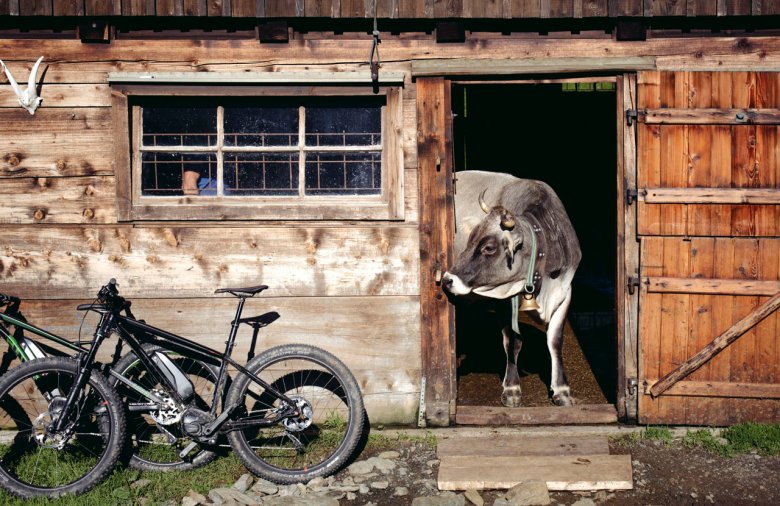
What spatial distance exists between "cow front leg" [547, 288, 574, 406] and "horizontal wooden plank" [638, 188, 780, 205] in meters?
1.62

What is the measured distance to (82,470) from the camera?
5.67 m

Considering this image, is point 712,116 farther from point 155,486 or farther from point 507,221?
point 155,486

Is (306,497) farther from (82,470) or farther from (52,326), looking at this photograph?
(52,326)

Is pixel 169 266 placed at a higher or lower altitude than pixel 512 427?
higher

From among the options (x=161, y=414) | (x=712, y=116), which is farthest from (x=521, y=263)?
(x=161, y=414)

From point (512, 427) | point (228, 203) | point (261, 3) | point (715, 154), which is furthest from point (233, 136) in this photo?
point (715, 154)

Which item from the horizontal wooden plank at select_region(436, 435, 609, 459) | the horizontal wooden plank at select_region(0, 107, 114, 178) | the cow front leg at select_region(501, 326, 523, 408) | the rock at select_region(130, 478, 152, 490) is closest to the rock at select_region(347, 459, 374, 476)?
the horizontal wooden plank at select_region(436, 435, 609, 459)

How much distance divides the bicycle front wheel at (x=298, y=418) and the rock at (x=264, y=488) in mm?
53

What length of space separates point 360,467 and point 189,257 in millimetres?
2121

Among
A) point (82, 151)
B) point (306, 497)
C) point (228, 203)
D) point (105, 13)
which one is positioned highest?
point (105, 13)

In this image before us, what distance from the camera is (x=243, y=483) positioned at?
5586mm

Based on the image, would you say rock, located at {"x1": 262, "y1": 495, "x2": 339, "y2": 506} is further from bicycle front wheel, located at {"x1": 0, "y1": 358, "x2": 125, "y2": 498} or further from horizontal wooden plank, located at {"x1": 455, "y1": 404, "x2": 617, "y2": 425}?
horizontal wooden plank, located at {"x1": 455, "y1": 404, "x2": 617, "y2": 425}

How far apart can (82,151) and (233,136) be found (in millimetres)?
1172

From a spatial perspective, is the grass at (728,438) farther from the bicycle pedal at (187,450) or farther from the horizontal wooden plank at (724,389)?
the bicycle pedal at (187,450)
